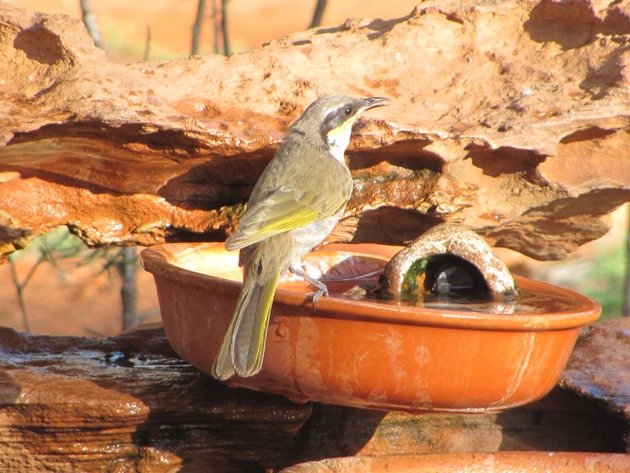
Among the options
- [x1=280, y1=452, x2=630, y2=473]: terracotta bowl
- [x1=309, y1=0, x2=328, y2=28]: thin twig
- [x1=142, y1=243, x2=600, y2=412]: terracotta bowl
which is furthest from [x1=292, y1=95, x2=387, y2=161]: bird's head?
[x1=309, y1=0, x2=328, y2=28]: thin twig

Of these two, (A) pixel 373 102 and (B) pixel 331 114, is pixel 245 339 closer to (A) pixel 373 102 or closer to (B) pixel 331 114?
(B) pixel 331 114

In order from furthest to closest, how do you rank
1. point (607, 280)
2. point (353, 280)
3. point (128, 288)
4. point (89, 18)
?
point (607, 280) → point (128, 288) → point (89, 18) → point (353, 280)

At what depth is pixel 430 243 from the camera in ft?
12.1

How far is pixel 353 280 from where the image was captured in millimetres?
4234

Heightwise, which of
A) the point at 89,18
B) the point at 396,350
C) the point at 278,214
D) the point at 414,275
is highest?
the point at 89,18

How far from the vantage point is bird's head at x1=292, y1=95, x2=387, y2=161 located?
12.8 ft

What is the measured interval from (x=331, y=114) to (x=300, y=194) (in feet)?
A: 1.09

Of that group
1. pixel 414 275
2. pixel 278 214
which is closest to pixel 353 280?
pixel 414 275

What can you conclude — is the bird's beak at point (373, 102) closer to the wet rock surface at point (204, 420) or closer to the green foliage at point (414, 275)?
the green foliage at point (414, 275)

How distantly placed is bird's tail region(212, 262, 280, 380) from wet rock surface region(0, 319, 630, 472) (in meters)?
0.66

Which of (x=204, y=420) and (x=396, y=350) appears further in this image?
(x=204, y=420)

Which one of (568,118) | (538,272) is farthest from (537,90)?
(538,272)

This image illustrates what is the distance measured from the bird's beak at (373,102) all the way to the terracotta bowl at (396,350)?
1.02 meters

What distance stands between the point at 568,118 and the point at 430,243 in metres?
0.83
